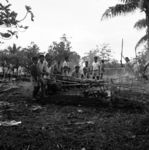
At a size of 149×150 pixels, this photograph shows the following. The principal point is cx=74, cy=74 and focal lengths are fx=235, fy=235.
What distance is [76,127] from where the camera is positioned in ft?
17.2

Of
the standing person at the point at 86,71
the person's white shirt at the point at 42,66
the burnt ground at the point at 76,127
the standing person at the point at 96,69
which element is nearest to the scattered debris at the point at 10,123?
the burnt ground at the point at 76,127

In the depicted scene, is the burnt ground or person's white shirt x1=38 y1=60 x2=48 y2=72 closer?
the burnt ground

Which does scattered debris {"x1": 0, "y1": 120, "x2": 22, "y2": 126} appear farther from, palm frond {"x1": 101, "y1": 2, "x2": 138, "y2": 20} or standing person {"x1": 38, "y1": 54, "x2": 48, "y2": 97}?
palm frond {"x1": 101, "y1": 2, "x2": 138, "y2": 20}

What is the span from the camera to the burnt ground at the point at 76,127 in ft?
13.4

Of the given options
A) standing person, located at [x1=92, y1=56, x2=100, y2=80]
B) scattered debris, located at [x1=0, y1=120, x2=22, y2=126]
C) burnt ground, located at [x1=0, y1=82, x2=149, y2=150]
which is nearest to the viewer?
burnt ground, located at [x1=0, y1=82, x2=149, y2=150]

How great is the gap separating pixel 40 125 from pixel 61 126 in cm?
49

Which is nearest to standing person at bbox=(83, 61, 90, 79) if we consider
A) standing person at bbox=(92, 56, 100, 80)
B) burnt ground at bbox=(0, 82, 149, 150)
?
standing person at bbox=(92, 56, 100, 80)

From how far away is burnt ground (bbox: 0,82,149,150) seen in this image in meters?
4.09

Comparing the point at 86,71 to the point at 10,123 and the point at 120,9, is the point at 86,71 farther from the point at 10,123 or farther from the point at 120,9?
the point at 10,123

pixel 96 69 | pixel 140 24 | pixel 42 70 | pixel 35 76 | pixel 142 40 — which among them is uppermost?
pixel 140 24

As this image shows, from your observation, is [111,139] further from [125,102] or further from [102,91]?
[102,91]

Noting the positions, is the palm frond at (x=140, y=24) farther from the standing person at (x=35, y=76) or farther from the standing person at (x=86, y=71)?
the standing person at (x=35, y=76)

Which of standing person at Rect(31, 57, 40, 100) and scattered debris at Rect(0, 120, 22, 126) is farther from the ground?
standing person at Rect(31, 57, 40, 100)

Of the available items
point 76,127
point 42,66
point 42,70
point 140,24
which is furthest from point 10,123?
point 140,24
